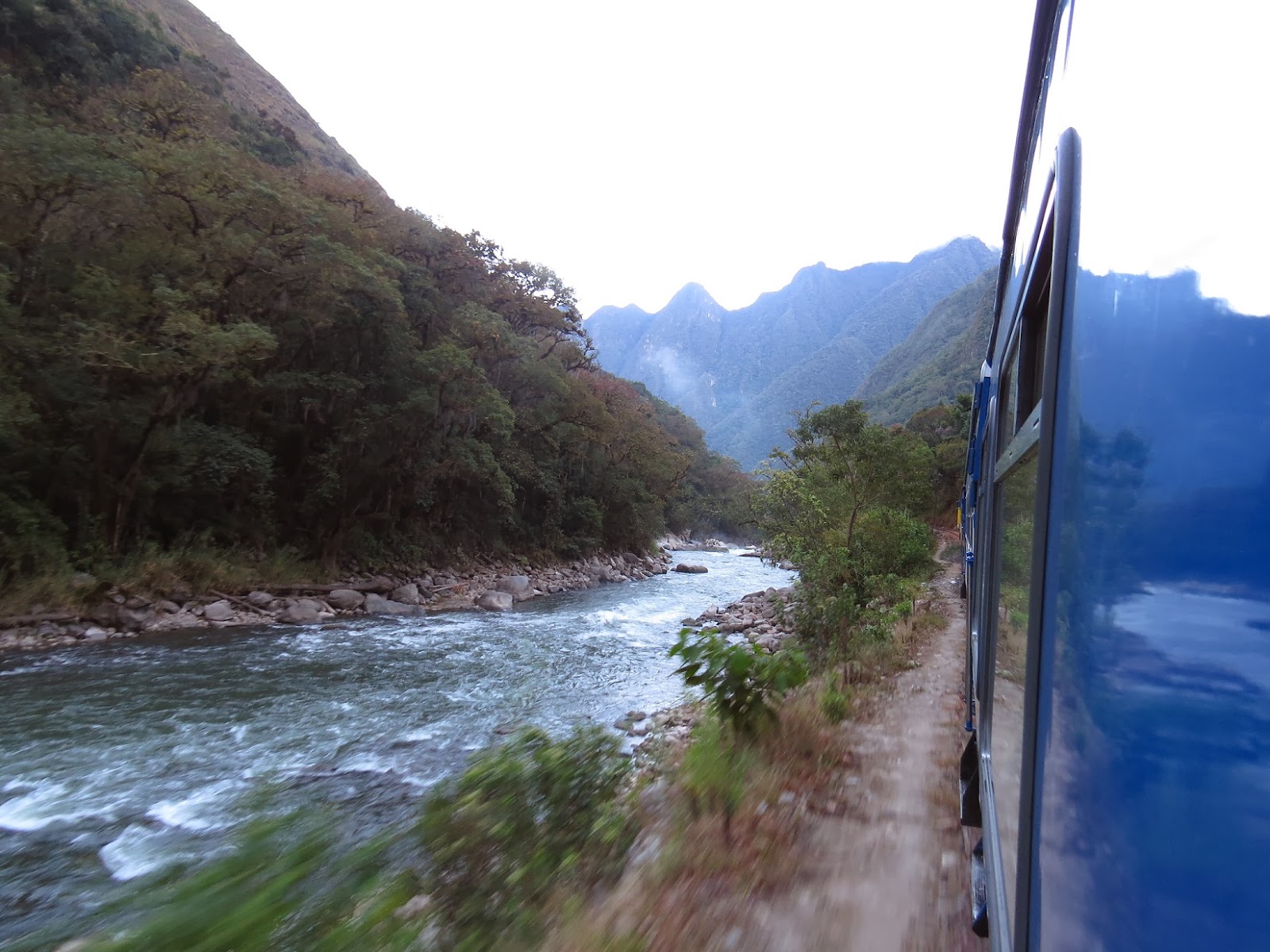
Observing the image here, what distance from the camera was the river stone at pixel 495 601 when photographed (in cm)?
1703

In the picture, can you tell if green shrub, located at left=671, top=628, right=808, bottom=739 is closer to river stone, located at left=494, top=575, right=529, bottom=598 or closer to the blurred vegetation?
the blurred vegetation

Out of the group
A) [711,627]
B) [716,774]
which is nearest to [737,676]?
[716,774]

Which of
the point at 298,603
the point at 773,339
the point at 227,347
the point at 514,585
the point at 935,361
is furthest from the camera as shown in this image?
the point at 773,339

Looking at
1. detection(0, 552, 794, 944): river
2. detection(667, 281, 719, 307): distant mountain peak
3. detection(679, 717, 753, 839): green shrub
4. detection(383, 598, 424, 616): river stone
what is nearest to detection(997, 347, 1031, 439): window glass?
detection(679, 717, 753, 839): green shrub

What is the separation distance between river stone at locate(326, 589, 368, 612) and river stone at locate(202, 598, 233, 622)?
2272 mm

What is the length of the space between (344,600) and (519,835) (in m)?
14.0

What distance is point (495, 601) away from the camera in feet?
56.6

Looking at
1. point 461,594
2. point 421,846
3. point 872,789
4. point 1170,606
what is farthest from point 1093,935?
point 461,594

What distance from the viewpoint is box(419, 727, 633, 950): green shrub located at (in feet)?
7.88

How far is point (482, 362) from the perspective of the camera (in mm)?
21234

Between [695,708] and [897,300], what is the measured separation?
14767 centimetres

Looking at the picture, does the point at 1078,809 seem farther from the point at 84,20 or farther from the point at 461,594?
the point at 84,20

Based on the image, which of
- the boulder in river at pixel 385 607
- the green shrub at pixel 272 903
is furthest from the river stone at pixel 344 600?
the green shrub at pixel 272 903

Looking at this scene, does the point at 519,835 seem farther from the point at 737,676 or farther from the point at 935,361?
the point at 935,361
